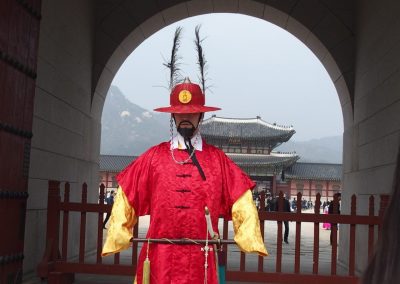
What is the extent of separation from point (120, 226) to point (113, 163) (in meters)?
37.0

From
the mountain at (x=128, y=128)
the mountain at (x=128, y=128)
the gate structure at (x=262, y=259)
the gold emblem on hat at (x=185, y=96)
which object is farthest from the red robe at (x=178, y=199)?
the mountain at (x=128, y=128)

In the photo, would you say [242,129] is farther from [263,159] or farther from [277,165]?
[277,165]

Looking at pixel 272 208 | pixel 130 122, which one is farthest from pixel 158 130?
pixel 272 208

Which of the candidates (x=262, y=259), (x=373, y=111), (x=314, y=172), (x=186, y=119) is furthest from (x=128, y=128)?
(x=186, y=119)

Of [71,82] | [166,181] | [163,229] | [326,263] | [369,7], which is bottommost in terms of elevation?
[326,263]

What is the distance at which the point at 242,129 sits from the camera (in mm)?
41969

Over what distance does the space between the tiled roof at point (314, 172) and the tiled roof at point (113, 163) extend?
449 inches

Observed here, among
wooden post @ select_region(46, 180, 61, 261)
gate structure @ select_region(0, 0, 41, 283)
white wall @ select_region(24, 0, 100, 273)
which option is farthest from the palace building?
gate structure @ select_region(0, 0, 41, 283)

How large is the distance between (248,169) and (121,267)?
35781mm

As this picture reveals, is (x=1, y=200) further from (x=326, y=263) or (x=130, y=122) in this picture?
(x=130, y=122)

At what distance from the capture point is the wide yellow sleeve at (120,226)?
295cm

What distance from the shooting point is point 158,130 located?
153m

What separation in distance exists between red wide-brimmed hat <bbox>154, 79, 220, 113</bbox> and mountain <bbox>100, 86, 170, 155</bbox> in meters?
132

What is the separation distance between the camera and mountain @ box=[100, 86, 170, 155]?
140 metres
